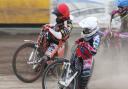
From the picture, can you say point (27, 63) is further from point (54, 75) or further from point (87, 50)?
point (87, 50)

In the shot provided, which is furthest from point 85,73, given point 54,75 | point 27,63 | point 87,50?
point 27,63

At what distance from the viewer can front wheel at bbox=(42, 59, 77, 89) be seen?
9.31 m

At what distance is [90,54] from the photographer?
9.38m

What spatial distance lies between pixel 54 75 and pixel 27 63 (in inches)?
60.7

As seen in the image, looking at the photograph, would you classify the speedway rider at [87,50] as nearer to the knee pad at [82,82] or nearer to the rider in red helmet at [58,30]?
the knee pad at [82,82]

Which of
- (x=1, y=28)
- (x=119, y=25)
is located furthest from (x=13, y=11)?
(x=119, y=25)

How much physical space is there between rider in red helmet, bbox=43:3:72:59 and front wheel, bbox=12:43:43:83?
0.96 feet

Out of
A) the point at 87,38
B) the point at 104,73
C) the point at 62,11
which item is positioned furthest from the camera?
the point at 104,73

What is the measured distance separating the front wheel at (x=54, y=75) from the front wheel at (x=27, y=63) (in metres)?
1.23

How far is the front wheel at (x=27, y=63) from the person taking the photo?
10.7m

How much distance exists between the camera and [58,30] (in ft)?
35.5

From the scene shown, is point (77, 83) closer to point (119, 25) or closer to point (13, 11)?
point (119, 25)

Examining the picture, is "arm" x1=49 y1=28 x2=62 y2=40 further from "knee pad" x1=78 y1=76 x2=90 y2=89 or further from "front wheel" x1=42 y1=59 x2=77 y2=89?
"knee pad" x1=78 y1=76 x2=90 y2=89

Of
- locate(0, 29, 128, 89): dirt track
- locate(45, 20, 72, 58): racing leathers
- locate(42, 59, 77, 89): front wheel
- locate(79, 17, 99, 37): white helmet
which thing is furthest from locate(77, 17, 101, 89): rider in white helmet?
locate(45, 20, 72, 58): racing leathers
